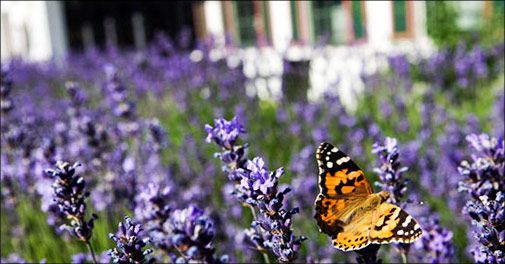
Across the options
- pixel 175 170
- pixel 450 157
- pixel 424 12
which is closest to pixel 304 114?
pixel 175 170

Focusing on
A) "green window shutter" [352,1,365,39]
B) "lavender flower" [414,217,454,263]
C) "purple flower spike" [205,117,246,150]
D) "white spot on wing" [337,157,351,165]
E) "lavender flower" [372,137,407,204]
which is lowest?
"lavender flower" [414,217,454,263]

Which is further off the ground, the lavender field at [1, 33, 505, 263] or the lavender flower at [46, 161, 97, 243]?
the lavender flower at [46, 161, 97, 243]

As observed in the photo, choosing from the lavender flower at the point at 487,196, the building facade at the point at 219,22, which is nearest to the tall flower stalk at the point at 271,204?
the lavender flower at the point at 487,196

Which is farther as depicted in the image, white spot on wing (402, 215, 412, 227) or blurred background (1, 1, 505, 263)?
blurred background (1, 1, 505, 263)


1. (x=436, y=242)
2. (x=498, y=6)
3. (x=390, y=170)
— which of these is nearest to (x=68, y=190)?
(x=390, y=170)

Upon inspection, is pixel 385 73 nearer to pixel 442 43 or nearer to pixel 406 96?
pixel 406 96

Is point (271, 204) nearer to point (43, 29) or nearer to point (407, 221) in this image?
→ point (407, 221)

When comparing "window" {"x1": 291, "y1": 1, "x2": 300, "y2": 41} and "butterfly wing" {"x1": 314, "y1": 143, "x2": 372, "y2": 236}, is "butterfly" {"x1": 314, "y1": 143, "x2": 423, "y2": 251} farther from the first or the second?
"window" {"x1": 291, "y1": 1, "x2": 300, "y2": 41}

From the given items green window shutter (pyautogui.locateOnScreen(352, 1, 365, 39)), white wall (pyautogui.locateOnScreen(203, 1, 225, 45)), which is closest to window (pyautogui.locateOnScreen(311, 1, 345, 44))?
green window shutter (pyautogui.locateOnScreen(352, 1, 365, 39))
